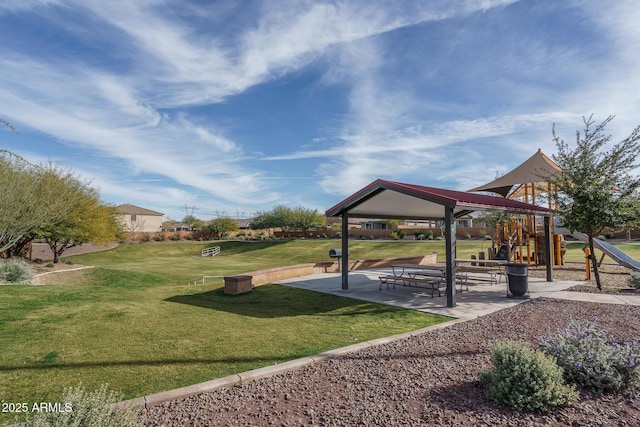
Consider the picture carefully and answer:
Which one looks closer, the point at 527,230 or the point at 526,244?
the point at 527,230

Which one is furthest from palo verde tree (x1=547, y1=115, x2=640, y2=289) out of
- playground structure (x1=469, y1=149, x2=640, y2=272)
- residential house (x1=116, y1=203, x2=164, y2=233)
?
residential house (x1=116, y1=203, x2=164, y2=233)

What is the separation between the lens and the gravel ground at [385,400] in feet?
10.7

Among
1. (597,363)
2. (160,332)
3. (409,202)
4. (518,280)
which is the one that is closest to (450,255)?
(518,280)

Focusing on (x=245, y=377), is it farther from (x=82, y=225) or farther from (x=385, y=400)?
(x=82, y=225)

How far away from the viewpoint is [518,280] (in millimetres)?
9445

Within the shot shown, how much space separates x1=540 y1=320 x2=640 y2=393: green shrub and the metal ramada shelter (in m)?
4.46

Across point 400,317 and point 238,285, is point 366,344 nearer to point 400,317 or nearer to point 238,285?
point 400,317

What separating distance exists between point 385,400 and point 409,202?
334 inches

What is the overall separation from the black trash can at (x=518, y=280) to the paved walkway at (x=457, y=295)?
0.95ft

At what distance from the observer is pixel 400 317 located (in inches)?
297

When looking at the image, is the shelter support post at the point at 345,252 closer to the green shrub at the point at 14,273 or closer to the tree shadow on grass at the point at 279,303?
the tree shadow on grass at the point at 279,303

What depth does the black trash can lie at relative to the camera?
9445 mm

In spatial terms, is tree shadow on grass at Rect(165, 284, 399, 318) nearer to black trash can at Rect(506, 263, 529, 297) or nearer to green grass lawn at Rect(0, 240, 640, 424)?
green grass lawn at Rect(0, 240, 640, 424)

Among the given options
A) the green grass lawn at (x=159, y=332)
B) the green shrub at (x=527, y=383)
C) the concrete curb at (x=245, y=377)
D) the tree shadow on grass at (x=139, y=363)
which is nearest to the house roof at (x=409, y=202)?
the green grass lawn at (x=159, y=332)
